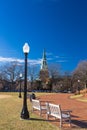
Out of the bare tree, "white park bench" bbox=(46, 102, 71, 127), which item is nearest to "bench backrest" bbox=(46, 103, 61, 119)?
"white park bench" bbox=(46, 102, 71, 127)

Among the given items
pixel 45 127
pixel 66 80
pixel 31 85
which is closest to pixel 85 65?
pixel 66 80

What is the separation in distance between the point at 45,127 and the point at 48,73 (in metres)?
96.3

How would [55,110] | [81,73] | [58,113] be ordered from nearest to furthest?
[58,113]
[55,110]
[81,73]

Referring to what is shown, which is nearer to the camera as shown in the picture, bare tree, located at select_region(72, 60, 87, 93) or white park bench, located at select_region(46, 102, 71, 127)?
white park bench, located at select_region(46, 102, 71, 127)

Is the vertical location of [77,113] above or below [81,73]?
below

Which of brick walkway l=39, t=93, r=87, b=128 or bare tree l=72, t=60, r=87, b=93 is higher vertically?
bare tree l=72, t=60, r=87, b=93

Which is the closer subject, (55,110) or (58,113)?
(58,113)

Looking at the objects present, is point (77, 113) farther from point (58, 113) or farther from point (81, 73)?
point (81, 73)

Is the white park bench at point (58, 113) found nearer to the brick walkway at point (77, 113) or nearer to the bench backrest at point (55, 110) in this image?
the bench backrest at point (55, 110)

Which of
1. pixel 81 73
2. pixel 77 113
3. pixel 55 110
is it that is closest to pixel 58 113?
pixel 55 110

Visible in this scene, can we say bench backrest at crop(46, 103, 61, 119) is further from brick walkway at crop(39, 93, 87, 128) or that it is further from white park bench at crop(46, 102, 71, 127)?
brick walkway at crop(39, 93, 87, 128)

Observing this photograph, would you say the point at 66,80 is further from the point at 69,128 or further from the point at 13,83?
the point at 69,128

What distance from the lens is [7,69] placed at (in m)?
100

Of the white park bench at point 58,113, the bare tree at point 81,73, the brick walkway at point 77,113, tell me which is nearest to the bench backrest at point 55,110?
the white park bench at point 58,113
